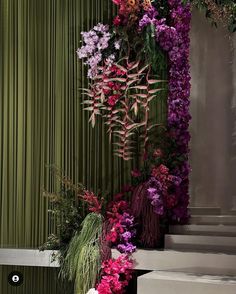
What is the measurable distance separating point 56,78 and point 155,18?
45.0 inches

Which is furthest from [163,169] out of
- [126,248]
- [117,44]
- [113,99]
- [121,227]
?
[117,44]

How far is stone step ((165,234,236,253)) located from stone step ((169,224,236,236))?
0.71ft

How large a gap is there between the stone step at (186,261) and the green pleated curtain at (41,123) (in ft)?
2.89

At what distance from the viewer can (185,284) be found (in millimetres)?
4367

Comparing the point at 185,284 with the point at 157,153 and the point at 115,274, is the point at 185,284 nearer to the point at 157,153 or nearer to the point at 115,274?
the point at 115,274

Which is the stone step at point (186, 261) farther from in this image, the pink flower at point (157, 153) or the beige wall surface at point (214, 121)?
the beige wall surface at point (214, 121)

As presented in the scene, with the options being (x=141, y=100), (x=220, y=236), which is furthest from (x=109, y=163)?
(x=220, y=236)

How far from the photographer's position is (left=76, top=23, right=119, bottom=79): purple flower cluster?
564 cm

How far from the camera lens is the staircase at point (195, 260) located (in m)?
4.37

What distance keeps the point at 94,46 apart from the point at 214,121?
143 centimetres

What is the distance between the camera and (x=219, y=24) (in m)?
5.89

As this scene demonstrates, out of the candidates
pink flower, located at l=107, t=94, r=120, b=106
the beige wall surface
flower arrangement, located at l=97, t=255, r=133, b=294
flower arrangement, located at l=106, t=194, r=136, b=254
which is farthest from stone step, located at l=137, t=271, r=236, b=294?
pink flower, located at l=107, t=94, r=120, b=106

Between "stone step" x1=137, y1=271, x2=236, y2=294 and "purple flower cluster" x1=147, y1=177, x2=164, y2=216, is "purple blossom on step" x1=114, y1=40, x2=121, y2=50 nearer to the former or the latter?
"purple flower cluster" x1=147, y1=177, x2=164, y2=216

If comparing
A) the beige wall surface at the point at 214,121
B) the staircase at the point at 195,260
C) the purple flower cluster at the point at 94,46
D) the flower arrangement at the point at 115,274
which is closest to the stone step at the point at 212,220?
the staircase at the point at 195,260
